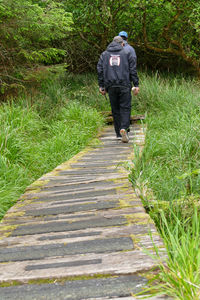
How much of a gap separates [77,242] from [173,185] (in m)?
1.68

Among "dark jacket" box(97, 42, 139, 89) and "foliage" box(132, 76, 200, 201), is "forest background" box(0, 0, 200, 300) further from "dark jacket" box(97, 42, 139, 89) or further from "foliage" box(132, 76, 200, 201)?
"dark jacket" box(97, 42, 139, 89)

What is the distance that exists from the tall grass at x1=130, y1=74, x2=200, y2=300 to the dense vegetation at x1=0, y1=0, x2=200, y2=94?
2396 mm

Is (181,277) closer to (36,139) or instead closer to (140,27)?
(36,139)

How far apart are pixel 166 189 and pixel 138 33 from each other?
9228 millimetres

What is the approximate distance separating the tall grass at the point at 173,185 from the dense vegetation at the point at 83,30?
2.40m

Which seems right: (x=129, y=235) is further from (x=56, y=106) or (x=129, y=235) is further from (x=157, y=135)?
(x=56, y=106)

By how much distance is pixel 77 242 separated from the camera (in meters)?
1.98

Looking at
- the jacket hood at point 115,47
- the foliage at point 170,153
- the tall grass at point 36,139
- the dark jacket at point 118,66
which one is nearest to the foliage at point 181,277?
the foliage at point 170,153

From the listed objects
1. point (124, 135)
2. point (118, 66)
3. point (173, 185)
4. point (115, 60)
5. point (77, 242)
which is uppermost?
point (115, 60)

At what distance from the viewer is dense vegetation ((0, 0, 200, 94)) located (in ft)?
23.2

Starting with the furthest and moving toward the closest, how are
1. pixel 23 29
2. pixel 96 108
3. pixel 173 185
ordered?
pixel 96 108 < pixel 23 29 < pixel 173 185

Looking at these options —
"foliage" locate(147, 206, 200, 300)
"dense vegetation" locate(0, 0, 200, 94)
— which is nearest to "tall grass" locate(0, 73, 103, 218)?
"dense vegetation" locate(0, 0, 200, 94)

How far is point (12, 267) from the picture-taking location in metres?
1.75

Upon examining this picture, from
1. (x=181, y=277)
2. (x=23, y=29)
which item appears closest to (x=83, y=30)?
(x=23, y=29)
